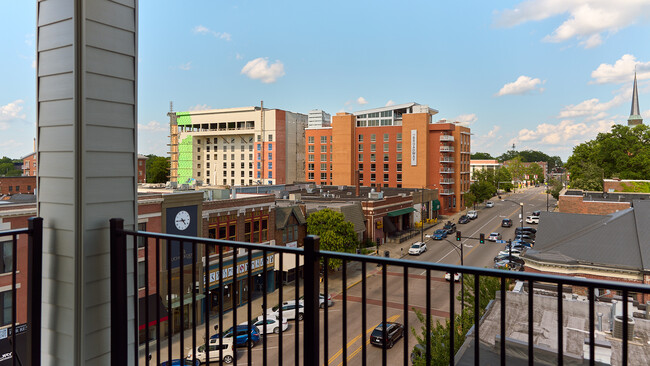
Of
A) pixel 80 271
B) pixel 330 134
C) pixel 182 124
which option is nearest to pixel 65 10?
pixel 80 271

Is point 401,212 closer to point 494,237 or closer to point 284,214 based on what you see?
point 494,237

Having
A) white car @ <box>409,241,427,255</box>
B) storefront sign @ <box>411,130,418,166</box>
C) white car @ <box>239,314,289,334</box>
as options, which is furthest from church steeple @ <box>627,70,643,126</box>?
white car @ <box>239,314,289,334</box>

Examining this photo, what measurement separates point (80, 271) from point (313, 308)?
175 cm

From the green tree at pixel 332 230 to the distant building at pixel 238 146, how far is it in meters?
34.9

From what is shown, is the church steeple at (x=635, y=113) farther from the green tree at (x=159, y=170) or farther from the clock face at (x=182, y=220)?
the green tree at (x=159, y=170)

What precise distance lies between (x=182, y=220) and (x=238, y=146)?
156 feet

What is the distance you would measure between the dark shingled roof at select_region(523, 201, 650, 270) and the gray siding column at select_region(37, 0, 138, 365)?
16915 mm

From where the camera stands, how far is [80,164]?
2.74m

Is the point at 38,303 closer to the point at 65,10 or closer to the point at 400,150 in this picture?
the point at 65,10

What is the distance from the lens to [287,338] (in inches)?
592

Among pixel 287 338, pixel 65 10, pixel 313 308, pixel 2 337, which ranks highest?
pixel 65 10

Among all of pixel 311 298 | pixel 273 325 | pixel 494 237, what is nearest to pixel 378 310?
pixel 273 325

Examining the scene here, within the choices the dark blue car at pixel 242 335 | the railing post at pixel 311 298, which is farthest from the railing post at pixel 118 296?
the railing post at pixel 311 298

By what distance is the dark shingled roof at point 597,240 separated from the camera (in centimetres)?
1550
